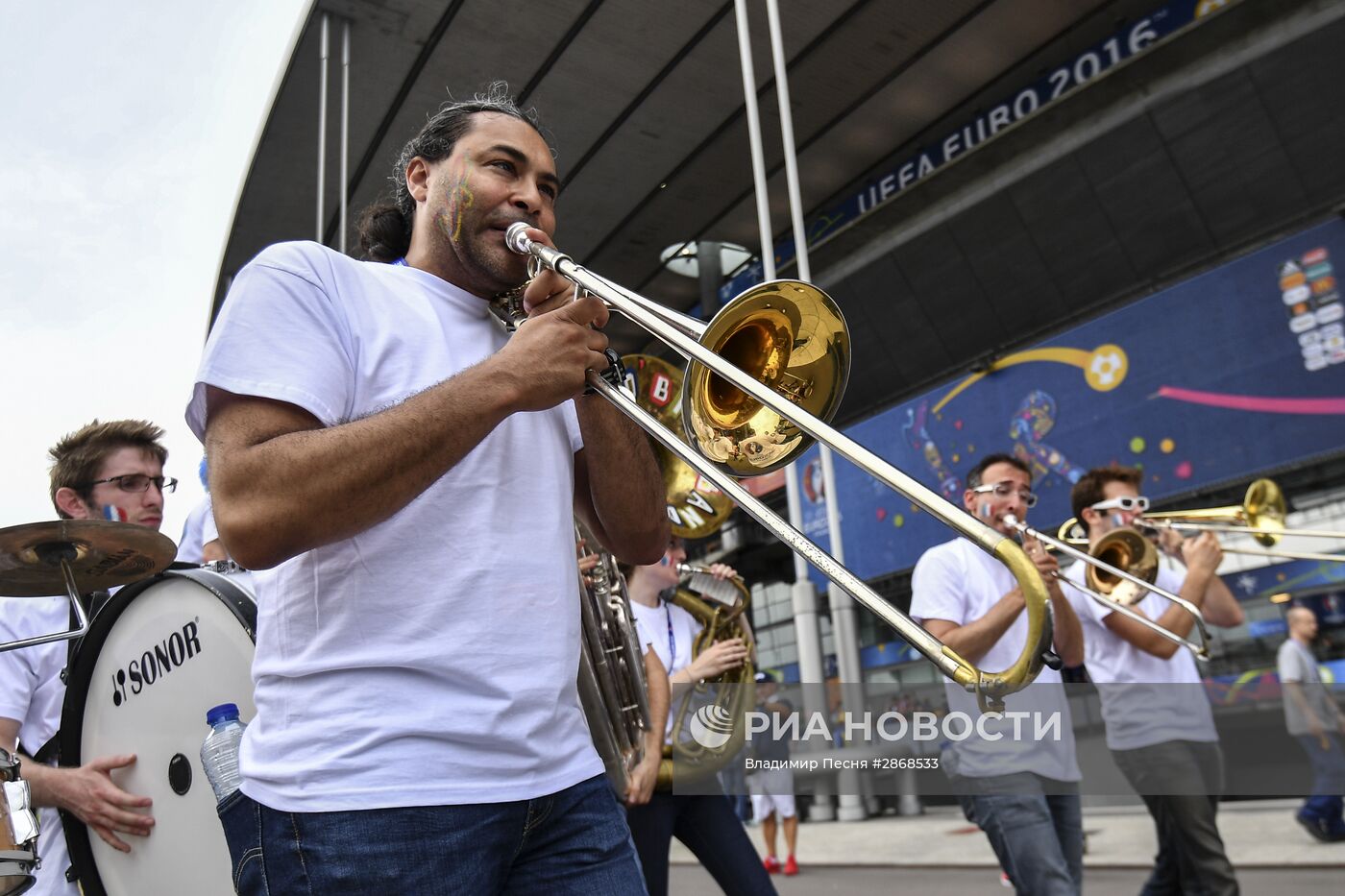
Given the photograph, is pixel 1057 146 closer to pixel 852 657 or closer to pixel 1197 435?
pixel 1197 435

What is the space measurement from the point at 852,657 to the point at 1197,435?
17.0ft

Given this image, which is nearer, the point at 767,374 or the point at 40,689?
the point at 767,374

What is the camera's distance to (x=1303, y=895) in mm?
5875

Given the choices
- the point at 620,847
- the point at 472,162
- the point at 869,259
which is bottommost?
the point at 620,847

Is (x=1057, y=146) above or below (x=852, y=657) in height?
above

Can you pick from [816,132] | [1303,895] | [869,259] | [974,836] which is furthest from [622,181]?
[1303,895]

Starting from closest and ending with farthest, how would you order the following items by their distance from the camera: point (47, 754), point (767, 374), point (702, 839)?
point (767, 374) → point (47, 754) → point (702, 839)

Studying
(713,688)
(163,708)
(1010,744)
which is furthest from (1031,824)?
(163,708)

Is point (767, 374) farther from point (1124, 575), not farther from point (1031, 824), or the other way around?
point (1124, 575)

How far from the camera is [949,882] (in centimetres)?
812

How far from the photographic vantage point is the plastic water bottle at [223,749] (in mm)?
1918

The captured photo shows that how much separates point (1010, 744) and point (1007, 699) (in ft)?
0.88

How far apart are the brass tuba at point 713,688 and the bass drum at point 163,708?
207 centimetres

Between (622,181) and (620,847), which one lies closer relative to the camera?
(620,847)
